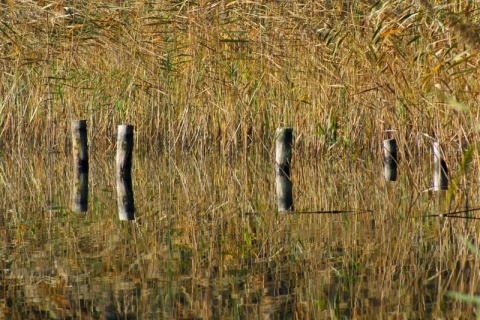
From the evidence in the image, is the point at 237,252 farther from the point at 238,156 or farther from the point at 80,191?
the point at 238,156

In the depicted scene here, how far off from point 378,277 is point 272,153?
4656mm

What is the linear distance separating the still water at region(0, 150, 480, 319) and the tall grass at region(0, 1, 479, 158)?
2.45ft

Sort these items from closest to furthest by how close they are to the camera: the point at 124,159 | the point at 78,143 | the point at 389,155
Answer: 1. the point at 389,155
2. the point at 124,159
3. the point at 78,143

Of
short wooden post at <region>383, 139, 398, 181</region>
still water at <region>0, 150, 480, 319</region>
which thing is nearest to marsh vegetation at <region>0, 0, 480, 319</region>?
still water at <region>0, 150, 480, 319</region>

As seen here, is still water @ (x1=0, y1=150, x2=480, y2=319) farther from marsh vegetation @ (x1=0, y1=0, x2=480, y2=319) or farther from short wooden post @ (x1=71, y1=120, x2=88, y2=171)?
short wooden post @ (x1=71, y1=120, x2=88, y2=171)

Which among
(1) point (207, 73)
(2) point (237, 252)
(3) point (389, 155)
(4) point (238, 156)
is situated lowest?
(2) point (237, 252)

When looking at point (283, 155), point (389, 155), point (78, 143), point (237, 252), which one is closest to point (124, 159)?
point (78, 143)

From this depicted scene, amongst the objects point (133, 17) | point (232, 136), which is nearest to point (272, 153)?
point (232, 136)

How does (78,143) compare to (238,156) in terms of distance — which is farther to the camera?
(238,156)

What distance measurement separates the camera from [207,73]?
8.07m

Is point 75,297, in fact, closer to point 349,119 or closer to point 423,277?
point 423,277

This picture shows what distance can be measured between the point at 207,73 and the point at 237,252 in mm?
4092

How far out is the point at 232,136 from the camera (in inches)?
316

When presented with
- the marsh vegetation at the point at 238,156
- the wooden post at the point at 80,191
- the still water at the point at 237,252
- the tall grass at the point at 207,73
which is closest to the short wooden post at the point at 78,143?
the wooden post at the point at 80,191
